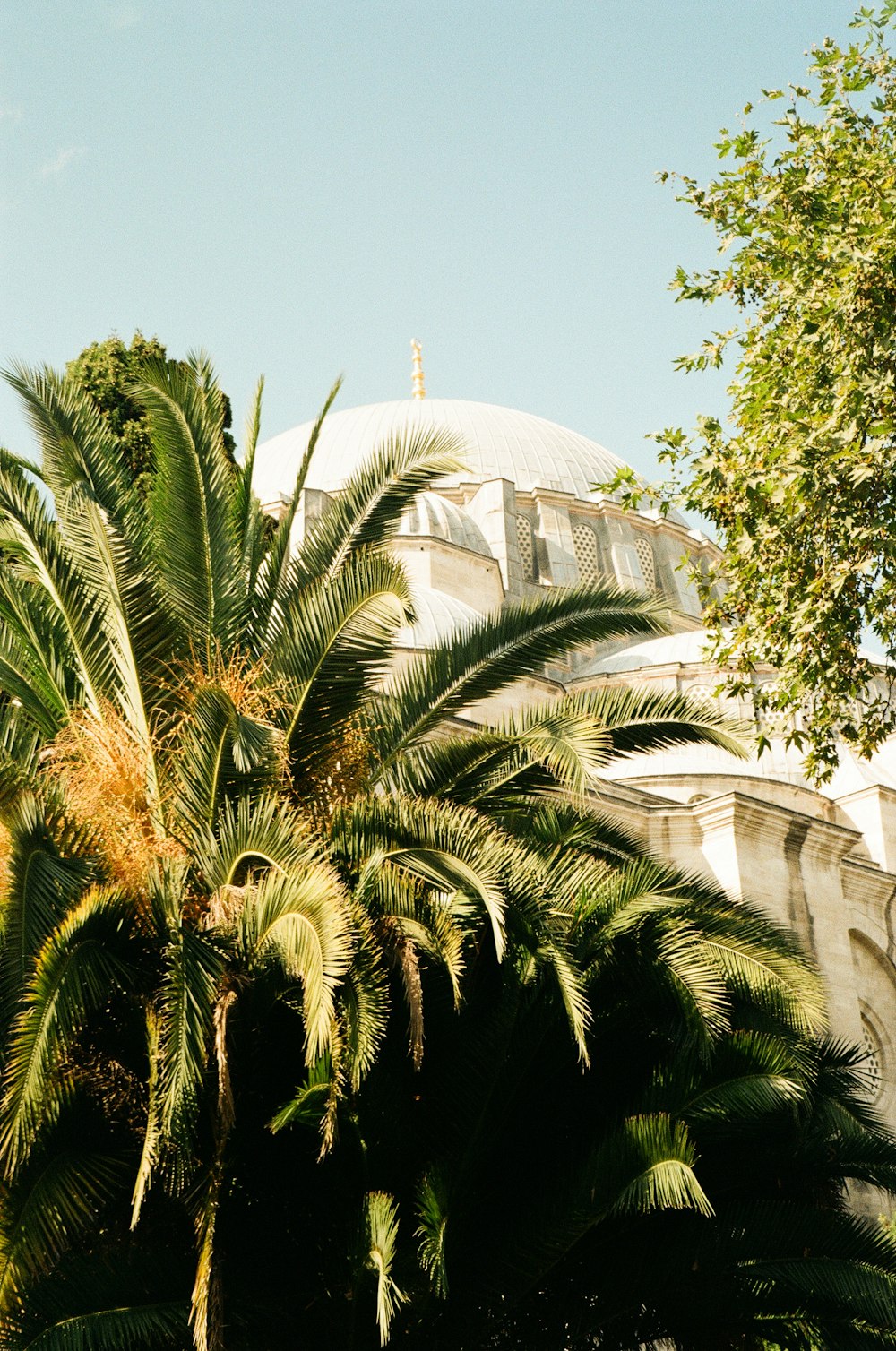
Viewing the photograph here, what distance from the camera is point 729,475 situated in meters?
8.93

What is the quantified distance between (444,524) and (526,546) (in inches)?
109

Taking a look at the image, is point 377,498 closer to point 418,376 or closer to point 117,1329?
point 117,1329

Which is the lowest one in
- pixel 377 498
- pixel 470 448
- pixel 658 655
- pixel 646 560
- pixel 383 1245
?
pixel 383 1245

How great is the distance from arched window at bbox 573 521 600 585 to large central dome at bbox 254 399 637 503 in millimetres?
804

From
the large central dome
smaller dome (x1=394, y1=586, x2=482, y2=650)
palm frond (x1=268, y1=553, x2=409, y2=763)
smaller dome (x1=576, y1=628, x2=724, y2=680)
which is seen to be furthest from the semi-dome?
palm frond (x1=268, y1=553, x2=409, y2=763)

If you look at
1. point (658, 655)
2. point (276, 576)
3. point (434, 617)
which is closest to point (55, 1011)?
point (276, 576)

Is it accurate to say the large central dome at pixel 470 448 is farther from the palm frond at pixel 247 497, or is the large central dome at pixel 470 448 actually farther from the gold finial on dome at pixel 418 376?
the palm frond at pixel 247 497

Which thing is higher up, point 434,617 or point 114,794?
point 434,617

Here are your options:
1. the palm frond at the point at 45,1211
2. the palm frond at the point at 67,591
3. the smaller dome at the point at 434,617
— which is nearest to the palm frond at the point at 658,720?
the palm frond at the point at 67,591

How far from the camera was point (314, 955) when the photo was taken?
219 inches

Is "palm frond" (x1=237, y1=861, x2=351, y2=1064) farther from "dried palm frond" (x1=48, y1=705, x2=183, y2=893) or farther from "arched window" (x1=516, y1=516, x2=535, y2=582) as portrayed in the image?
"arched window" (x1=516, y1=516, x2=535, y2=582)

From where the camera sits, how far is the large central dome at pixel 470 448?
26.4 metres

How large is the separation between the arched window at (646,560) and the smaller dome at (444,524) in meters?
3.44

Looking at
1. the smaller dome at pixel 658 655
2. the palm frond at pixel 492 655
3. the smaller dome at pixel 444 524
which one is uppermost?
the smaller dome at pixel 444 524
